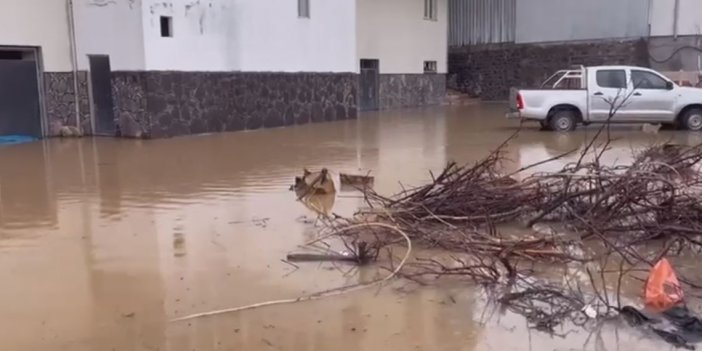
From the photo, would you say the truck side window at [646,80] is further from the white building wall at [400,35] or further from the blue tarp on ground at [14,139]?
the blue tarp on ground at [14,139]

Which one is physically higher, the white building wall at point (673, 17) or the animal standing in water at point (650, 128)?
the white building wall at point (673, 17)

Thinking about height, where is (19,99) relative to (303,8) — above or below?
below

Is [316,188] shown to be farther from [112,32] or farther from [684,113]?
[684,113]

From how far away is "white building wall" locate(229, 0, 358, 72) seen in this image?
19.3m

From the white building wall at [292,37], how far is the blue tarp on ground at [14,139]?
5704 millimetres

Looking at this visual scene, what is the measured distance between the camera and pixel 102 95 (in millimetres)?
17953

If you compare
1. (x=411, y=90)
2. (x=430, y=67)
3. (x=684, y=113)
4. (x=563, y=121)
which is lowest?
(x=563, y=121)

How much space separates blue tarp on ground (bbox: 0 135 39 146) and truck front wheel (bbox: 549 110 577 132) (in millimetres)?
13378

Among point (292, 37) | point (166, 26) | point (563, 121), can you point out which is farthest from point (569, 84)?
point (166, 26)

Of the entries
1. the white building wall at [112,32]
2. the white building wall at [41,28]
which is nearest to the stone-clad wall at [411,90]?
the white building wall at [112,32]

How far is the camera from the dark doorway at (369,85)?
28141mm

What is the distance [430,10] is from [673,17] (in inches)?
396

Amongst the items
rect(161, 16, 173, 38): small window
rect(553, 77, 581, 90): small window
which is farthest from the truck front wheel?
rect(161, 16, 173, 38): small window

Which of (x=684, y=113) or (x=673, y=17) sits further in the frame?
(x=673, y=17)
